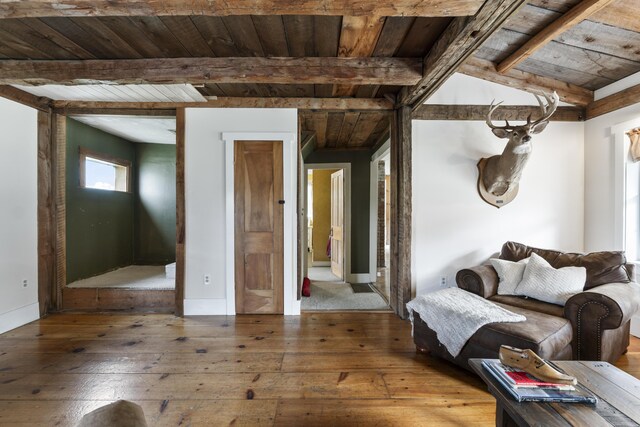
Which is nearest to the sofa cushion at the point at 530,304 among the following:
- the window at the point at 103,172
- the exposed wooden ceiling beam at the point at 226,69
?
the exposed wooden ceiling beam at the point at 226,69

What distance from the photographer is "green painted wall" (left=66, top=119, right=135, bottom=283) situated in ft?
12.2

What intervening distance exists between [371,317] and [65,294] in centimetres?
364

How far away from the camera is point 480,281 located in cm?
265

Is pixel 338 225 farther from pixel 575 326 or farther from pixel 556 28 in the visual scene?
pixel 556 28

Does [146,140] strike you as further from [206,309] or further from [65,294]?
[206,309]

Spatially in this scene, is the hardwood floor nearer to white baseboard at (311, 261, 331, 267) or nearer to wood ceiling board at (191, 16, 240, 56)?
wood ceiling board at (191, 16, 240, 56)

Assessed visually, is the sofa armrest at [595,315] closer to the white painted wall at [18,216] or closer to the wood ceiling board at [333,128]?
the wood ceiling board at [333,128]

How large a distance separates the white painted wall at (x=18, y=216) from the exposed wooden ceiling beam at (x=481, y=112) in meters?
4.27

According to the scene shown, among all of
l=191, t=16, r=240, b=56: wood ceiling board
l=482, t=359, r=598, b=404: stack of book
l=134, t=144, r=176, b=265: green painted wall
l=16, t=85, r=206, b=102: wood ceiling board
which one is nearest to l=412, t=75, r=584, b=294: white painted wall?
l=482, t=359, r=598, b=404: stack of book

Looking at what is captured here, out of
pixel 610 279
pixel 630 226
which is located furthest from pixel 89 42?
pixel 630 226

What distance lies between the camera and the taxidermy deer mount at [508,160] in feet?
8.61

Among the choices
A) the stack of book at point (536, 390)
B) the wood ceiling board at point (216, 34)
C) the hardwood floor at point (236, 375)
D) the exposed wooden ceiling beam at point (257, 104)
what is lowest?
the hardwood floor at point (236, 375)

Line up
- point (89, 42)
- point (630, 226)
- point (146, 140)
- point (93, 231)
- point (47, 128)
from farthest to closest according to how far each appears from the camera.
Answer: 1. point (146, 140)
2. point (93, 231)
3. point (47, 128)
4. point (630, 226)
5. point (89, 42)

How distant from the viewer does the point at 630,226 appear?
290 cm
